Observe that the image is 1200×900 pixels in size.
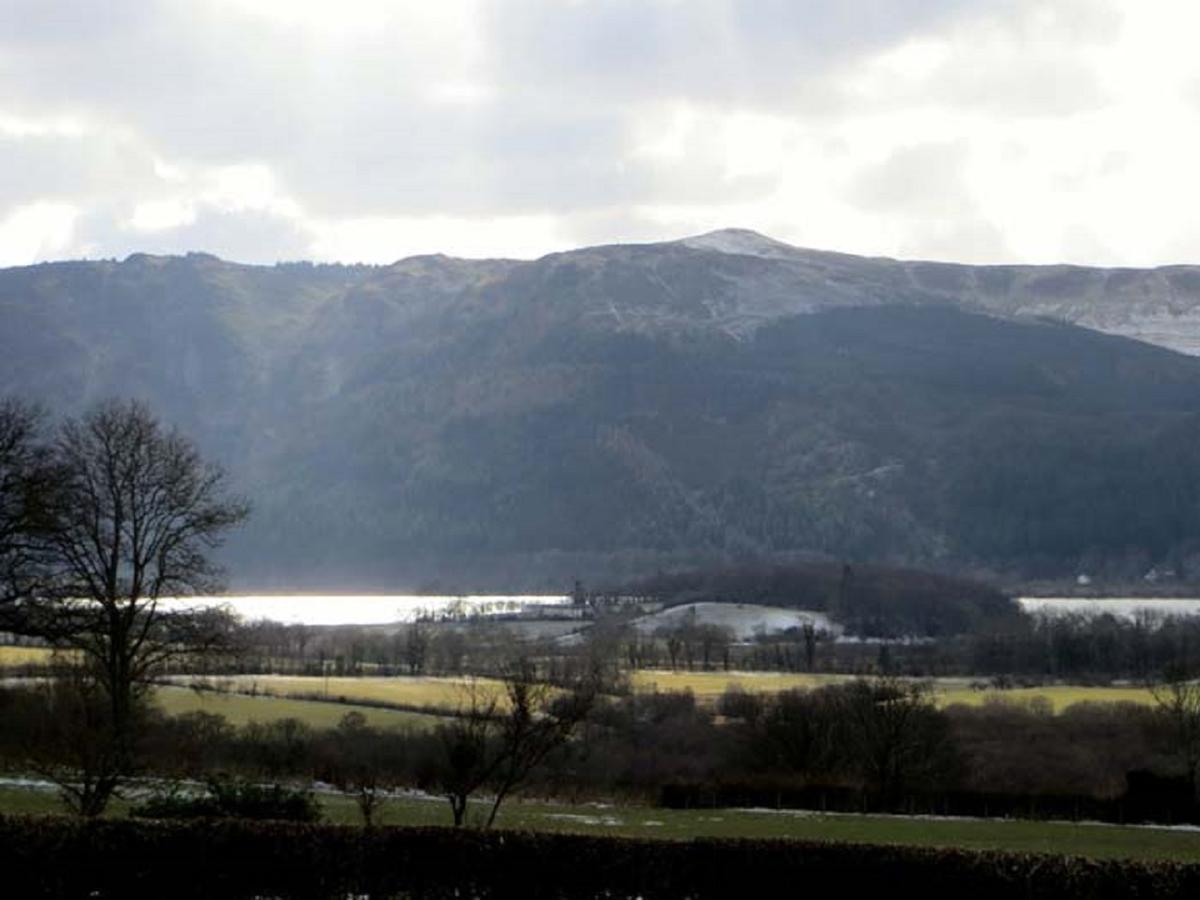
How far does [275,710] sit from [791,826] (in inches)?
1938

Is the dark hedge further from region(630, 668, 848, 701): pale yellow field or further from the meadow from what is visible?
region(630, 668, 848, 701): pale yellow field

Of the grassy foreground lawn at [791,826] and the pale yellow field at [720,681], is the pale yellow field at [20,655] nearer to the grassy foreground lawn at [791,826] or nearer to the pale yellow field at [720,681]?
the pale yellow field at [720,681]

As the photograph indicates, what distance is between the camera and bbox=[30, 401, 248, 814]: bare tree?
51.8 metres

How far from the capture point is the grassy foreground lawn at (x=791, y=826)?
4316 cm

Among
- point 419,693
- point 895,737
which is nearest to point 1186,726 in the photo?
point 895,737

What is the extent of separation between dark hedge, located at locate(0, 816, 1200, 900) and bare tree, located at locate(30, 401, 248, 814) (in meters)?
24.6

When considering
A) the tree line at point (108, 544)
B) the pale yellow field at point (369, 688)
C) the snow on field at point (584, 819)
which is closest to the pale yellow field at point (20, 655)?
the pale yellow field at point (369, 688)

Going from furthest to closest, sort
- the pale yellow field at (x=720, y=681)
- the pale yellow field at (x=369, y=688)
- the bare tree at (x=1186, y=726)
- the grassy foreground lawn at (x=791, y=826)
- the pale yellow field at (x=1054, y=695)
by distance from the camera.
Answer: the pale yellow field at (x=720, y=681) → the pale yellow field at (x=1054, y=695) → the pale yellow field at (x=369, y=688) → the bare tree at (x=1186, y=726) → the grassy foreground lawn at (x=791, y=826)

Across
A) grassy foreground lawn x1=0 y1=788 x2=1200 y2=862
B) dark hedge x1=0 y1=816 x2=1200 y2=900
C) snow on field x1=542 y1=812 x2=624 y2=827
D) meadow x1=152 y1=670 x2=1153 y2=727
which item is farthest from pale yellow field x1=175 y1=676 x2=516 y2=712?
dark hedge x1=0 y1=816 x2=1200 y2=900

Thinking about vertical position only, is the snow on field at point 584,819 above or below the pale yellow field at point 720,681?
below

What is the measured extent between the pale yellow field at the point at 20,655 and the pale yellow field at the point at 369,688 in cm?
1231

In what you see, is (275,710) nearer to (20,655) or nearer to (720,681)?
(20,655)

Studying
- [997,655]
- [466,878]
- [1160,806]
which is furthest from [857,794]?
[997,655]

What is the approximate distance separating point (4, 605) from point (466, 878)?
30.5 metres
